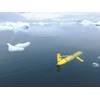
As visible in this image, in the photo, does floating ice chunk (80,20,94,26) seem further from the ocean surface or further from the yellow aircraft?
the yellow aircraft

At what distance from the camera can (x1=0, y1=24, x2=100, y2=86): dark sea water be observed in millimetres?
1796

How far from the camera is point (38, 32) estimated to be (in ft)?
6.10

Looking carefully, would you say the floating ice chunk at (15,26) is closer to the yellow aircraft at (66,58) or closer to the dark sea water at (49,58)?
the dark sea water at (49,58)

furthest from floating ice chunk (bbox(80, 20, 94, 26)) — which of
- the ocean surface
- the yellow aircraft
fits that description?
the yellow aircraft

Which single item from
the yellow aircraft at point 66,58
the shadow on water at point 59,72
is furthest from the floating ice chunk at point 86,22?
the shadow on water at point 59,72

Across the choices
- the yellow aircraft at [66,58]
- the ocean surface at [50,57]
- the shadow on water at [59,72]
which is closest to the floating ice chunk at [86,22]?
the ocean surface at [50,57]

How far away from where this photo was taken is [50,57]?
1812mm

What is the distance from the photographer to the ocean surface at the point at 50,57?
1.80 m

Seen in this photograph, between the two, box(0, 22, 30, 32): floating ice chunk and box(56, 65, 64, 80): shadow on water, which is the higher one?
box(0, 22, 30, 32): floating ice chunk


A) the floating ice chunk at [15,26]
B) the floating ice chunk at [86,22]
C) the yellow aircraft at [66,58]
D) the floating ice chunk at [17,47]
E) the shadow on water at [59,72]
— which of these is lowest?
the shadow on water at [59,72]

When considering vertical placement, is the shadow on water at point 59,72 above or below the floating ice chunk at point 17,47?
below

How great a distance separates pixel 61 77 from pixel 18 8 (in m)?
0.60

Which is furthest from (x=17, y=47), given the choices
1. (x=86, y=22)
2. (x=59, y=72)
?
(x=86, y=22)
